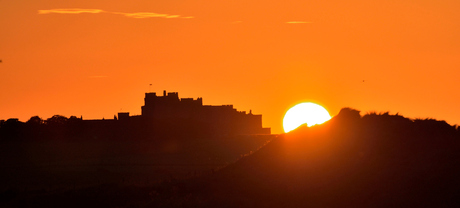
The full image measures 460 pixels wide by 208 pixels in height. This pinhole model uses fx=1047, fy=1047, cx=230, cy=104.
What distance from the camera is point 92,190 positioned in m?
54.9

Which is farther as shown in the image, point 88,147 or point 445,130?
point 88,147

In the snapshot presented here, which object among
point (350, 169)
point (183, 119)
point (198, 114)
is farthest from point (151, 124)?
point (350, 169)

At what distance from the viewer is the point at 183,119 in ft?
443

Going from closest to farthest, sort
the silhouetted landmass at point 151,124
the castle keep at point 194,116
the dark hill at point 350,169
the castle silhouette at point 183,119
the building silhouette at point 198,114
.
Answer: the dark hill at point 350,169 → the silhouetted landmass at point 151,124 → the castle silhouette at point 183,119 → the castle keep at point 194,116 → the building silhouette at point 198,114

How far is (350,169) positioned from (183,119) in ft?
277

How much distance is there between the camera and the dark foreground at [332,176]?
159ft

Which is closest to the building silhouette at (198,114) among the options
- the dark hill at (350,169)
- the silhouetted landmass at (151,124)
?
the silhouetted landmass at (151,124)

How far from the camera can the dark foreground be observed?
48.5m

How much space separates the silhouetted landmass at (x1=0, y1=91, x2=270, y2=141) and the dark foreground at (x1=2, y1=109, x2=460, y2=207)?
69.8 meters

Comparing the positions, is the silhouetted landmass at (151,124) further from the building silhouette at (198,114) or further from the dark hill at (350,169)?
the dark hill at (350,169)

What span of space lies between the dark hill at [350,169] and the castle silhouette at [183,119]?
73687 millimetres

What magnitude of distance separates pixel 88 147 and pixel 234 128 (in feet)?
98.1

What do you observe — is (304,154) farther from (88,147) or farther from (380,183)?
(88,147)

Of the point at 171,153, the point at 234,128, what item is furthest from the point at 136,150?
the point at 234,128
